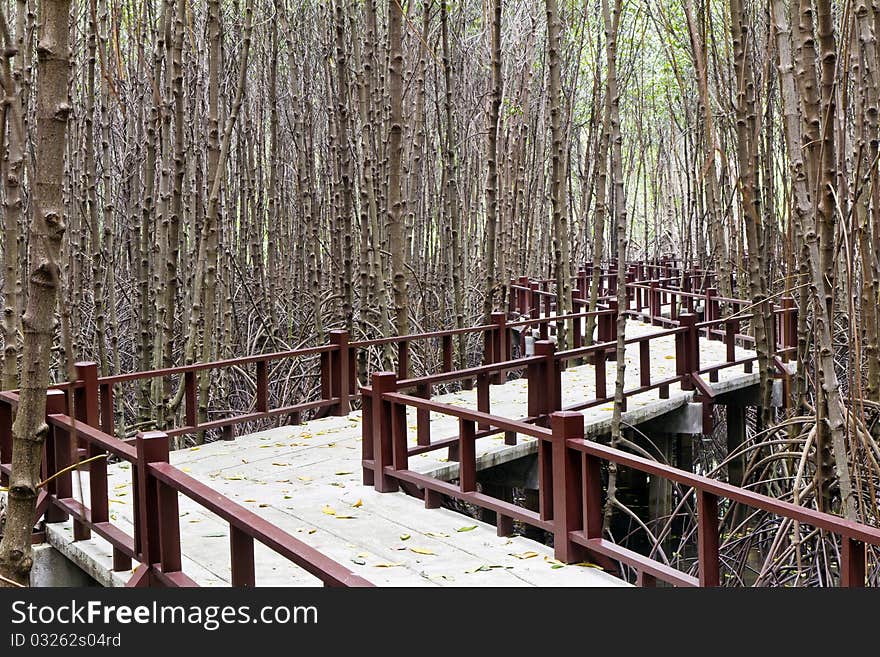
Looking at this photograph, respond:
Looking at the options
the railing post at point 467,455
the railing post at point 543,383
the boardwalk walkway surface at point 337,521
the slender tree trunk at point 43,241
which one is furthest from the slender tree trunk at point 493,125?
the slender tree trunk at point 43,241

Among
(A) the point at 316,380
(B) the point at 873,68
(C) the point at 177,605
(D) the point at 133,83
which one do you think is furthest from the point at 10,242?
(A) the point at 316,380

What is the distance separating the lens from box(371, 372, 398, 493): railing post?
531cm

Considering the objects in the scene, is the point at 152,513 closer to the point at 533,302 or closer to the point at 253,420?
the point at 253,420

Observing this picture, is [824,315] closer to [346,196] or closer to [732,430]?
[346,196]

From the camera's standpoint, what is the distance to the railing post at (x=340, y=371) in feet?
23.5

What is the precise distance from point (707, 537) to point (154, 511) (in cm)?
198

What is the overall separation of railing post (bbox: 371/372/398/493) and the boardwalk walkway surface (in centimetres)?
8

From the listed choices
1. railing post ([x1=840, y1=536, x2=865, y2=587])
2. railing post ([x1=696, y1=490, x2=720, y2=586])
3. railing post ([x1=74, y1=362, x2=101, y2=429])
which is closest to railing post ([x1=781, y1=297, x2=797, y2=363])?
railing post ([x1=696, y1=490, x2=720, y2=586])

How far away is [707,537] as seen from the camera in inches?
139

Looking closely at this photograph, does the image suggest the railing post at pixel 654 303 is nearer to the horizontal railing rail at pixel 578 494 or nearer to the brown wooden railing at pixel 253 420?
the brown wooden railing at pixel 253 420

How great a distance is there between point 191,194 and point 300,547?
7.48 meters

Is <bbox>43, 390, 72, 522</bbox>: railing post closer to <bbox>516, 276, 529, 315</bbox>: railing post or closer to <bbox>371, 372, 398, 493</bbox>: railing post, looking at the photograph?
<bbox>371, 372, 398, 493</bbox>: railing post

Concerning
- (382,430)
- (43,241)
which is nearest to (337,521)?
(382,430)

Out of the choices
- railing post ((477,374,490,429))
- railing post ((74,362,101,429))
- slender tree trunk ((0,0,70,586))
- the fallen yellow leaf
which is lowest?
the fallen yellow leaf
